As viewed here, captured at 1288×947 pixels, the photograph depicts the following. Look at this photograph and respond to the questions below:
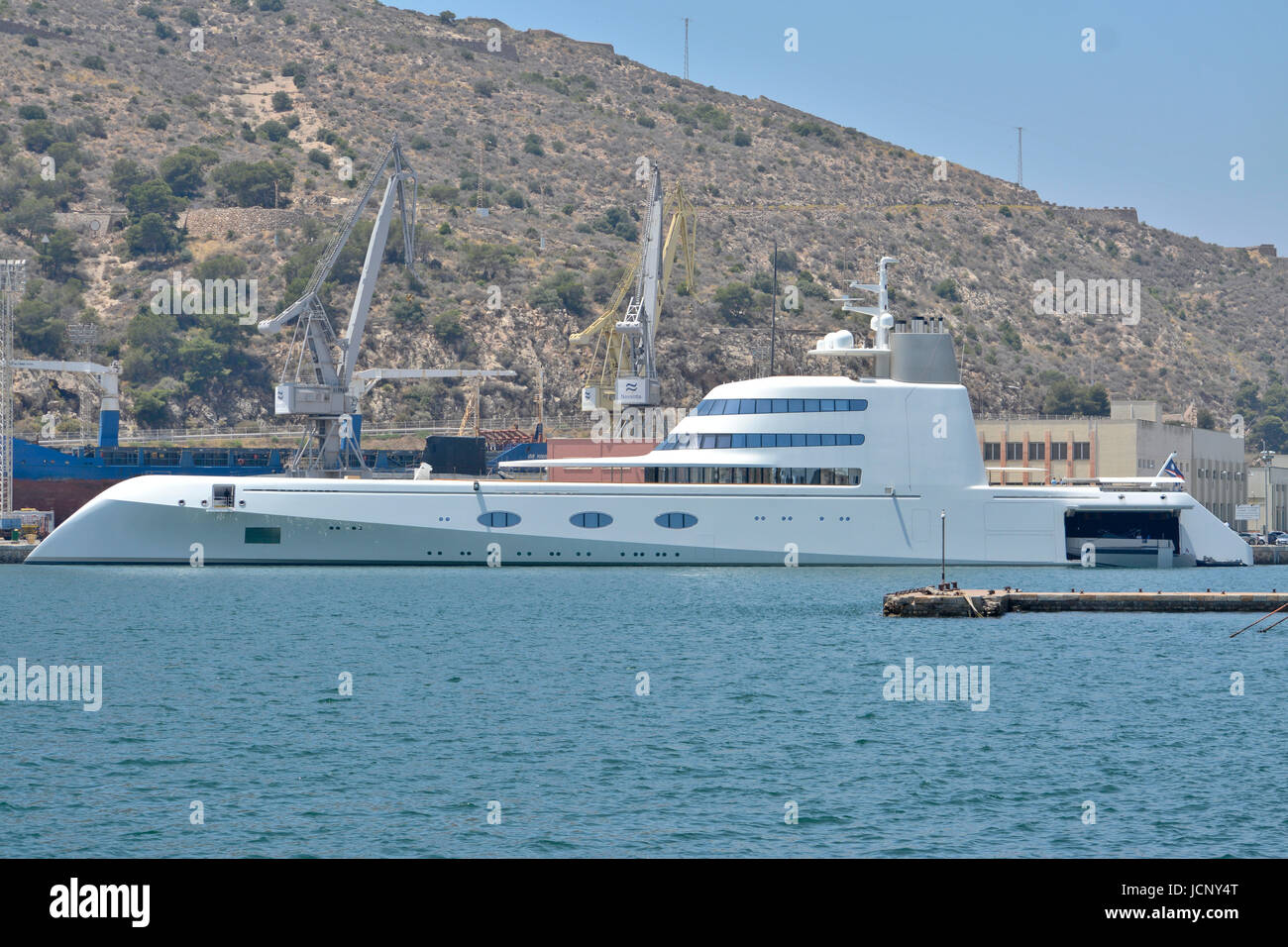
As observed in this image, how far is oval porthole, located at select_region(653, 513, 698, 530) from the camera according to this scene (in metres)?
60.9

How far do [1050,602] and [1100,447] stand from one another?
178 feet

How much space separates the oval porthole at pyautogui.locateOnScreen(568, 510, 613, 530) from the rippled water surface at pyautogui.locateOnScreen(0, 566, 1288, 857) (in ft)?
33.7

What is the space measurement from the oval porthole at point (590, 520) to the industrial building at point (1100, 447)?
136 feet

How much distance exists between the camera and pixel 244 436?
4488 inches

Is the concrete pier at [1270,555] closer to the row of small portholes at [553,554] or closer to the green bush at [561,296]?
the row of small portholes at [553,554]

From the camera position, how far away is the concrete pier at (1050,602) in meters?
47.0

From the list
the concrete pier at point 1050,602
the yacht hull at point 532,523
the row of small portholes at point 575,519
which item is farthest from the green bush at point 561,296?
the concrete pier at point 1050,602

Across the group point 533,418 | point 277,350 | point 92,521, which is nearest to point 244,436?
point 277,350

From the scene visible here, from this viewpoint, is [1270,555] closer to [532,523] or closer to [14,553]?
[532,523]

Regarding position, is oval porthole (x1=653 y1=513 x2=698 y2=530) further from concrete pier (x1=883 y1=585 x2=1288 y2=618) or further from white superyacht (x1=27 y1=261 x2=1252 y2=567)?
concrete pier (x1=883 y1=585 x2=1288 y2=618)

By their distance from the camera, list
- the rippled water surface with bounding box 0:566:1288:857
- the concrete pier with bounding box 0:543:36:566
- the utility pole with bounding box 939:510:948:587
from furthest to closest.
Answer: the concrete pier with bounding box 0:543:36:566
the utility pole with bounding box 939:510:948:587
the rippled water surface with bounding box 0:566:1288:857

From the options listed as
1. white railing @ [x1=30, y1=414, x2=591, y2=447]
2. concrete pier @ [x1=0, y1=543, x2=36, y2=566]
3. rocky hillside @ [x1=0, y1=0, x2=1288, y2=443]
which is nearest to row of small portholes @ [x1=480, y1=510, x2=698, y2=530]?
concrete pier @ [x1=0, y1=543, x2=36, y2=566]
